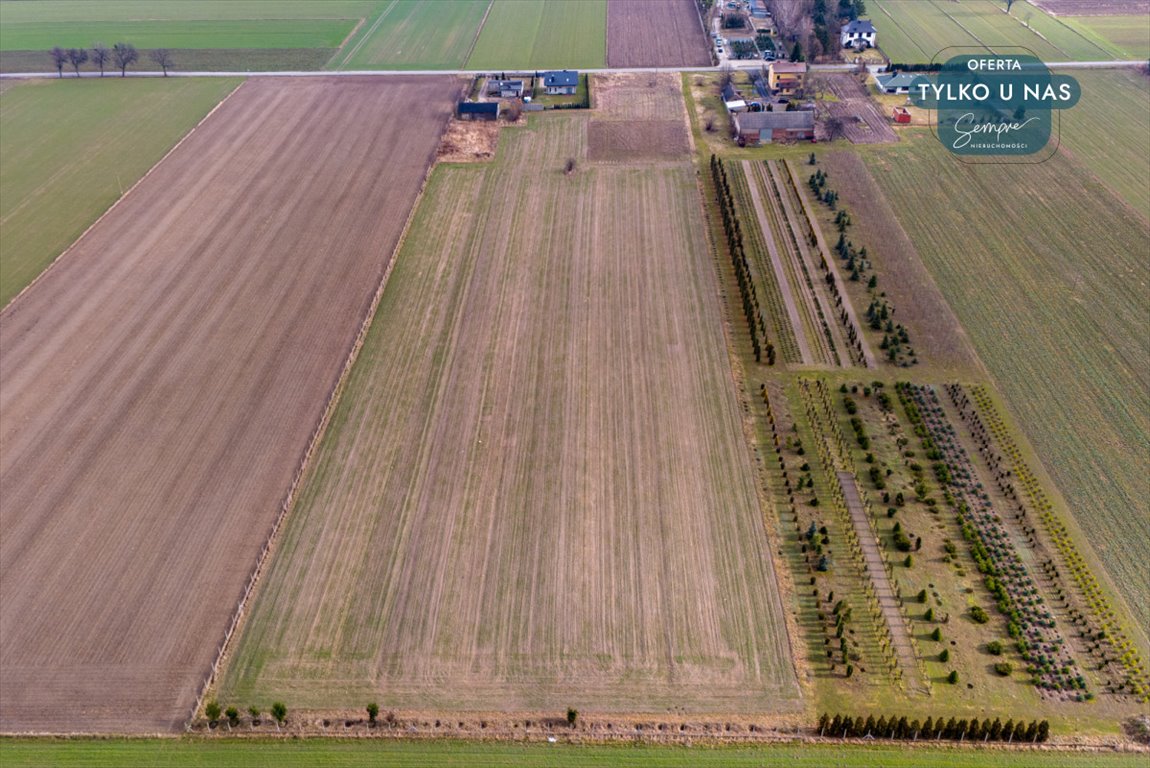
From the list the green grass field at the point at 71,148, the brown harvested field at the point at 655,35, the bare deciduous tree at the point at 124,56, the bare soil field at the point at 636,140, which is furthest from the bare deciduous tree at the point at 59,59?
the brown harvested field at the point at 655,35

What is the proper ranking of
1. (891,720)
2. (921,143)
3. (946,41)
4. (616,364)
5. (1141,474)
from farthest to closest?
(946,41), (921,143), (616,364), (1141,474), (891,720)

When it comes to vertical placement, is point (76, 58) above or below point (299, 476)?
above

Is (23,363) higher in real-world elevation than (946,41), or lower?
lower

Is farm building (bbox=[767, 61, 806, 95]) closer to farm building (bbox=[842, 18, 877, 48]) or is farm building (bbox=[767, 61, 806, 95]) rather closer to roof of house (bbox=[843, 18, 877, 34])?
farm building (bbox=[842, 18, 877, 48])

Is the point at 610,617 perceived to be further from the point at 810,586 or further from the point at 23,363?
the point at 23,363

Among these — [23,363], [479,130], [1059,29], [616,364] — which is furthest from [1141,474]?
[1059,29]

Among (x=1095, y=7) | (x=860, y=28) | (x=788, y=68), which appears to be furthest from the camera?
(x=1095, y=7)

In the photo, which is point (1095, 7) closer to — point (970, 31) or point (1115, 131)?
point (970, 31)

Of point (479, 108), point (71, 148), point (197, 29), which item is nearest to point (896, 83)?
point (479, 108)
